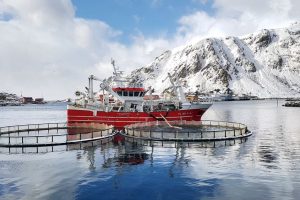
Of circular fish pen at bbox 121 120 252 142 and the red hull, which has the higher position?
the red hull

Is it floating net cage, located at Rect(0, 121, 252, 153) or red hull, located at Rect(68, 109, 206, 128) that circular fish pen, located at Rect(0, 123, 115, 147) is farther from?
red hull, located at Rect(68, 109, 206, 128)

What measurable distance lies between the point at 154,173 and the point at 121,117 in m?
45.5

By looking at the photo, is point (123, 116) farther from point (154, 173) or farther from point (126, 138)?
Result: point (154, 173)

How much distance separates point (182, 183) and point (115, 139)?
96.6 feet

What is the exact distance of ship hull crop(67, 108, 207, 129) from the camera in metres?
80.2

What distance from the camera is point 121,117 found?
3177 inches

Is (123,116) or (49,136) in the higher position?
(123,116)

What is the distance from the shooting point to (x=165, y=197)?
28.1m

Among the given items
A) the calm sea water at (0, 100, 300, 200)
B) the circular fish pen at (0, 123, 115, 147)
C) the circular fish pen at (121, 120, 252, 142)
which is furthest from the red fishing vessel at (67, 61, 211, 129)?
the calm sea water at (0, 100, 300, 200)

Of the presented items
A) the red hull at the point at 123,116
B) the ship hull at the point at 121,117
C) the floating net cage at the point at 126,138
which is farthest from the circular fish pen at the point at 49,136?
the red hull at the point at 123,116

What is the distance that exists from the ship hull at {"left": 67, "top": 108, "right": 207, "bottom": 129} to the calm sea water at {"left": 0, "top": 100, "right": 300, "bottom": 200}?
28643 mm

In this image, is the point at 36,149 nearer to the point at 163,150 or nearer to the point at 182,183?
the point at 163,150

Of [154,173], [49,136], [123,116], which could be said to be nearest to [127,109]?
[123,116]

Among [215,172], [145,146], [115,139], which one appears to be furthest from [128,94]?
[215,172]
